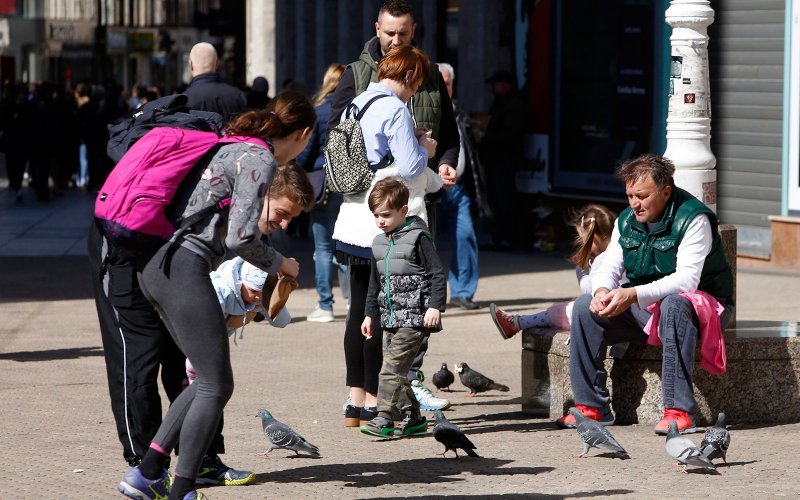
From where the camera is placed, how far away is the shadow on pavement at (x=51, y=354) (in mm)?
9516

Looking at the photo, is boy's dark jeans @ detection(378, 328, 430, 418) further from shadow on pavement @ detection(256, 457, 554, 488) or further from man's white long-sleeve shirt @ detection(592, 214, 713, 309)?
man's white long-sleeve shirt @ detection(592, 214, 713, 309)

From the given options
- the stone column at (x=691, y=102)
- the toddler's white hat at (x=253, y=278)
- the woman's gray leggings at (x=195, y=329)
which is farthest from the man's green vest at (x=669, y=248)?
the woman's gray leggings at (x=195, y=329)

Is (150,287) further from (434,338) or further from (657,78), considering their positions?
(657,78)

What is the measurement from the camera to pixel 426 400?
7848mm

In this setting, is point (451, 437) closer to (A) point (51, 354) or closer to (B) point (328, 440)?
(B) point (328, 440)

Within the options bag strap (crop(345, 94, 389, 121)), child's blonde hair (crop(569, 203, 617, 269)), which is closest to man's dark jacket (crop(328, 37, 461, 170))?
bag strap (crop(345, 94, 389, 121))

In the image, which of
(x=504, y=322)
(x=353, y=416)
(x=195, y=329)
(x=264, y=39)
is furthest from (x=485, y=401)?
(x=264, y=39)

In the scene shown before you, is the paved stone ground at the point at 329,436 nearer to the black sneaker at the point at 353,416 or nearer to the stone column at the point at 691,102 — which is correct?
the black sneaker at the point at 353,416

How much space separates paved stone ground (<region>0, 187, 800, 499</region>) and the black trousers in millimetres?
292

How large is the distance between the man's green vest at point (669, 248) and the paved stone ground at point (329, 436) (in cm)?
69

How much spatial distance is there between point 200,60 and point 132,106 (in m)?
22.4

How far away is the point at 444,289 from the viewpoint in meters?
6.77

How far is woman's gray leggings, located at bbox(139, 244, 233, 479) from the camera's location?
5.13m

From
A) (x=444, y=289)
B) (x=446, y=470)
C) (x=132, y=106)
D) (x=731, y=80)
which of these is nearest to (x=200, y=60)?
(x=444, y=289)
